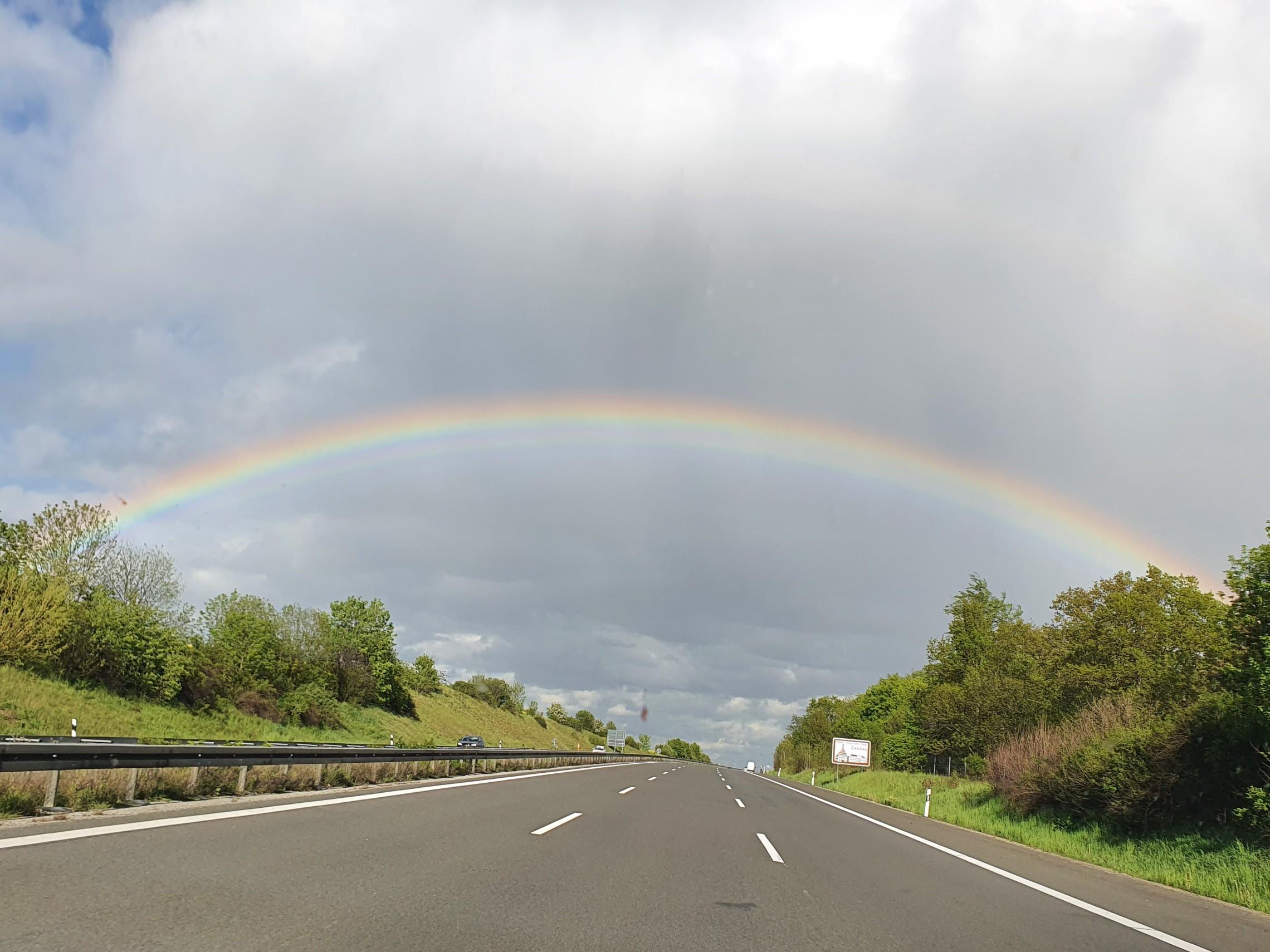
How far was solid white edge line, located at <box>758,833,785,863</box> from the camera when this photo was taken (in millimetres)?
11247

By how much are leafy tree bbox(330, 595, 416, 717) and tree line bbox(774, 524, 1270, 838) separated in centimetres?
4258

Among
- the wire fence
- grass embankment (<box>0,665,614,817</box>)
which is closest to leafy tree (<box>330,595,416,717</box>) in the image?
grass embankment (<box>0,665,614,817</box>)

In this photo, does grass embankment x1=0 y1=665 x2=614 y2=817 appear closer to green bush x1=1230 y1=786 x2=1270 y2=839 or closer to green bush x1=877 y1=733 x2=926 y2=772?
green bush x1=1230 y1=786 x2=1270 y2=839

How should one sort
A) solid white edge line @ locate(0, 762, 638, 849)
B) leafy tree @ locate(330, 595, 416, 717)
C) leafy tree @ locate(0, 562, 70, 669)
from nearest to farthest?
solid white edge line @ locate(0, 762, 638, 849), leafy tree @ locate(0, 562, 70, 669), leafy tree @ locate(330, 595, 416, 717)

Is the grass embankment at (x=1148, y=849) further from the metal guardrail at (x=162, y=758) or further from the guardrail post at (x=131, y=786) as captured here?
the guardrail post at (x=131, y=786)

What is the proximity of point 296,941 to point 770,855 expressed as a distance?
8.00 meters

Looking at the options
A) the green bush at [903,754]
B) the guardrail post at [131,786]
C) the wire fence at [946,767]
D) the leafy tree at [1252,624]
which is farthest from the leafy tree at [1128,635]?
the guardrail post at [131,786]

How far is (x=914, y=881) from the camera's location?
33.6 ft

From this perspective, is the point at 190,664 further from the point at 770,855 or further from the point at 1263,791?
the point at 1263,791

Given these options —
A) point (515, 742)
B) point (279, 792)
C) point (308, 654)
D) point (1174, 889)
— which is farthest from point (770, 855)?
point (515, 742)

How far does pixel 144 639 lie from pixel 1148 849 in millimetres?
44531

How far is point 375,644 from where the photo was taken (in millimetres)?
80312

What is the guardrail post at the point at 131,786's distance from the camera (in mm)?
11250

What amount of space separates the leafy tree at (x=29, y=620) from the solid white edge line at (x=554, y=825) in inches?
1294
